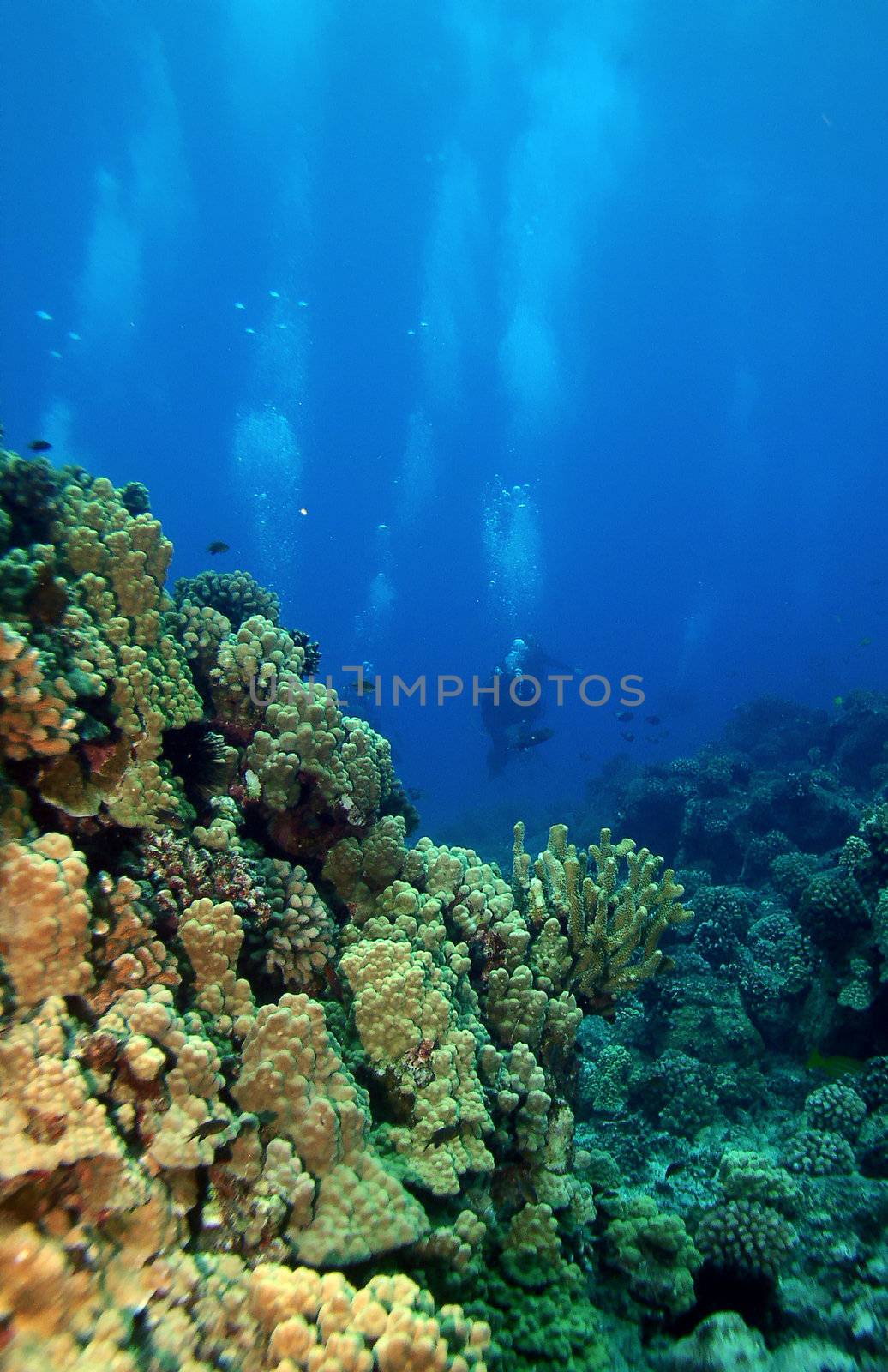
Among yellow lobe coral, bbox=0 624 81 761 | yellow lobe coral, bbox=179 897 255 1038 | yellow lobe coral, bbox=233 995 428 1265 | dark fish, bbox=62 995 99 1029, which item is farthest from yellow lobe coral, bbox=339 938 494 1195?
yellow lobe coral, bbox=0 624 81 761

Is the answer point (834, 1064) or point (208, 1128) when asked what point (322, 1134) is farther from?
point (834, 1064)

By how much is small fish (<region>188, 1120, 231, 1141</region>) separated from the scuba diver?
26.1 m

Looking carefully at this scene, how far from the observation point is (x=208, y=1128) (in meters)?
2.10

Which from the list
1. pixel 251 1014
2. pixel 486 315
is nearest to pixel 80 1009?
pixel 251 1014

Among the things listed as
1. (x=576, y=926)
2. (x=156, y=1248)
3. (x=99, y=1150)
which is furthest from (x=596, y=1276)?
(x=99, y=1150)

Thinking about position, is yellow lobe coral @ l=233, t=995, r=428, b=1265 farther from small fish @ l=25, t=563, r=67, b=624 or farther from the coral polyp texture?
small fish @ l=25, t=563, r=67, b=624

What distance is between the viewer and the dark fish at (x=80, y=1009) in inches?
87.1

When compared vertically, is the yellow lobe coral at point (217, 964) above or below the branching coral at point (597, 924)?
below

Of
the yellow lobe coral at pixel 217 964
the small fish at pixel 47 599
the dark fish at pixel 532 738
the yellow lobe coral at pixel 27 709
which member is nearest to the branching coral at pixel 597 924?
the yellow lobe coral at pixel 217 964

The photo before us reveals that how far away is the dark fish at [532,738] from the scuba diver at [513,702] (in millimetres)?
3456

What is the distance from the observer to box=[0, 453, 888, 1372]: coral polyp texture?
69.3 inches

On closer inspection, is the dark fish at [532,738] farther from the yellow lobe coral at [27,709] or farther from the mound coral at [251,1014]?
the yellow lobe coral at [27,709]

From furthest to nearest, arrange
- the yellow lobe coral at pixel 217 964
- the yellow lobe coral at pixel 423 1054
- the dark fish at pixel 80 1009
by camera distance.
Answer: the yellow lobe coral at pixel 423 1054 → the yellow lobe coral at pixel 217 964 → the dark fish at pixel 80 1009

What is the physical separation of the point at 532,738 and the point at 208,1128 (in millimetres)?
22176
